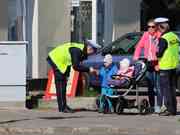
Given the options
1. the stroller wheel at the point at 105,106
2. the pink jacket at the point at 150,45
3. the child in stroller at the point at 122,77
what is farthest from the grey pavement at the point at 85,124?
the pink jacket at the point at 150,45

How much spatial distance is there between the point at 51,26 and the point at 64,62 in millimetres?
6391

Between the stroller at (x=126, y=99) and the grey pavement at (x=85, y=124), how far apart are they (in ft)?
0.68

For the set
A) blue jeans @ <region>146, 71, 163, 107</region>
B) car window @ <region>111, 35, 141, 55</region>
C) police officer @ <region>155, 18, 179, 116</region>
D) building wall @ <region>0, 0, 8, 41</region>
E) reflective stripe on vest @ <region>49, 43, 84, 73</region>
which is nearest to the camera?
police officer @ <region>155, 18, 179, 116</region>

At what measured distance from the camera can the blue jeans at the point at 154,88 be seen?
1478 cm

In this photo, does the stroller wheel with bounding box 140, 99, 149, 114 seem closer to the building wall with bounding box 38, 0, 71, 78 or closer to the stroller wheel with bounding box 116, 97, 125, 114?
the stroller wheel with bounding box 116, 97, 125, 114

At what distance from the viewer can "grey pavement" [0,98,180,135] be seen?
12.7 meters

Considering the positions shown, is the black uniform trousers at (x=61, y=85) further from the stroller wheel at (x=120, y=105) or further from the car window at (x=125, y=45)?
the car window at (x=125, y=45)

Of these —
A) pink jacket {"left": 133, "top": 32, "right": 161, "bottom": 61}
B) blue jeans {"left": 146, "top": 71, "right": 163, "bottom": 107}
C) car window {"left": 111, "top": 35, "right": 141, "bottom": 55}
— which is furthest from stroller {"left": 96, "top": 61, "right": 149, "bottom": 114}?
car window {"left": 111, "top": 35, "right": 141, "bottom": 55}

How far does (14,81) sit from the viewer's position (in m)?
15.9

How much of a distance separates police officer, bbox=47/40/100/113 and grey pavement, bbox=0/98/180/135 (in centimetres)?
47

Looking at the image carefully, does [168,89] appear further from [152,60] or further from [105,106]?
[105,106]

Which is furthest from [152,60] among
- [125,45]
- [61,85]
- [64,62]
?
[125,45]

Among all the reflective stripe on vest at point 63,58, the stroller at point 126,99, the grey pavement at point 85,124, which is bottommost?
the grey pavement at point 85,124

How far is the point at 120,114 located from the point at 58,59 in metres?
1.69
